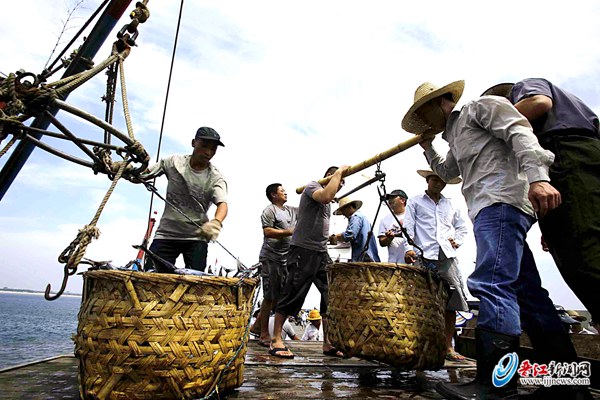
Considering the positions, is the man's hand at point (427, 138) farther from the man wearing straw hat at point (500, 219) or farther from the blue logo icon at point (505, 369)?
the blue logo icon at point (505, 369)

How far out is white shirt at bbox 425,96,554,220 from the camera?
1.76 metres

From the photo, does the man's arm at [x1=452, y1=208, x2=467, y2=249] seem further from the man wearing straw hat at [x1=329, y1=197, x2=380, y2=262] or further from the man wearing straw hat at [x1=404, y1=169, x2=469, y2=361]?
the man wearing straw hat at [x1=329, y1=197, x2=380, y2=262]

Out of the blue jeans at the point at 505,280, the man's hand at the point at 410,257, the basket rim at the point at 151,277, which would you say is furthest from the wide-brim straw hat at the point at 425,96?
the basket rim at the point at 151,277

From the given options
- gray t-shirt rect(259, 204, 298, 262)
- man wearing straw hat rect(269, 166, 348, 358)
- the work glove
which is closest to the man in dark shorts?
gray t-shirt rect(259, 204, 298, 262)

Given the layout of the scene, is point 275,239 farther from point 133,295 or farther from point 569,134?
point 569,134

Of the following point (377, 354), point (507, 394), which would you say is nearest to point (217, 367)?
point (377, 354)

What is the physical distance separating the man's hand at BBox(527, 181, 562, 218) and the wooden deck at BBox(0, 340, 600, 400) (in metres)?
1.09

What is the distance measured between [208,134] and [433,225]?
7.27ft

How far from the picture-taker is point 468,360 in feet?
11.1

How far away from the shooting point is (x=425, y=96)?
2.41 meters

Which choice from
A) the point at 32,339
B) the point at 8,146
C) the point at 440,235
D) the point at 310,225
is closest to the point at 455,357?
the point at 440,235

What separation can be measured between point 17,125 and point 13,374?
139 cm

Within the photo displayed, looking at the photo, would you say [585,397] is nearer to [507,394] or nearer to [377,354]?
[507,394]

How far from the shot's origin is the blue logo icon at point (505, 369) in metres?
1.71
